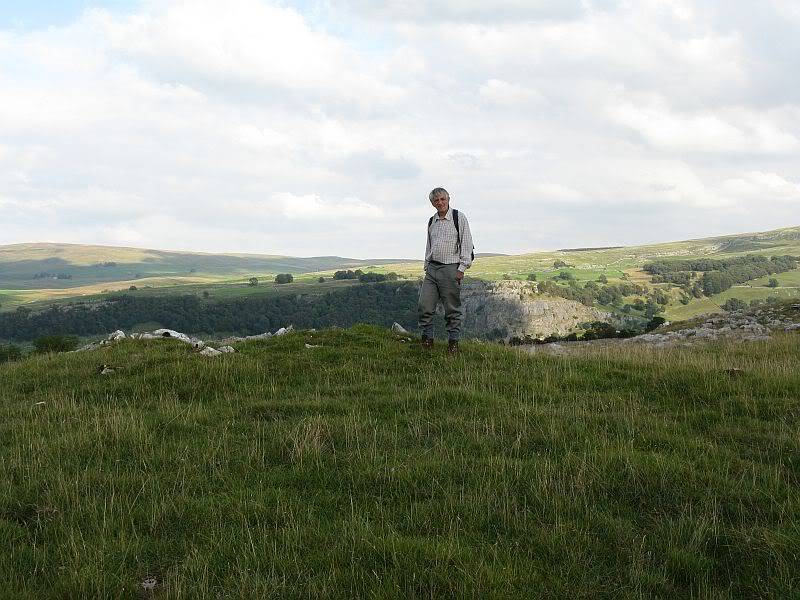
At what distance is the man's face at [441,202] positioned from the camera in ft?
40.2

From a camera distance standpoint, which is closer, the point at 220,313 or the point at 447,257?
the point at 447,257

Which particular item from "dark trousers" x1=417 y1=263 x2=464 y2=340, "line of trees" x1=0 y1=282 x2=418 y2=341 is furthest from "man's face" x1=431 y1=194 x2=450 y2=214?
"line of trees" x1=0 y1=282 x2=418 y2=341

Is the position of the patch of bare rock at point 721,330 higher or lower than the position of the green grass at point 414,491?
lower

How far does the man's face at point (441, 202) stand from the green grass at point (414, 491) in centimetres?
471

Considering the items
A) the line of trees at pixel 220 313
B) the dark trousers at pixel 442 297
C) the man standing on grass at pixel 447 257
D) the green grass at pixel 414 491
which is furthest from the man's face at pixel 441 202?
the line of trees at pixel 220 313

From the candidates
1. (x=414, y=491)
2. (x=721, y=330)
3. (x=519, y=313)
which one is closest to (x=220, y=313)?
(x=519, y=313)

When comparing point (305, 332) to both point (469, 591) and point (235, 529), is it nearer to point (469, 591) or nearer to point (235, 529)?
point (235, 529)

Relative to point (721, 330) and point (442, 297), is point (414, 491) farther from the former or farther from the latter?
point (721, 330)

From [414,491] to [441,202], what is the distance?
27.8ft

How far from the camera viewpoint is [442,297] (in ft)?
41.4

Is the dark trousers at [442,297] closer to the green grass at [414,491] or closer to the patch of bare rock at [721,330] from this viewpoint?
the green grass at [414,491]

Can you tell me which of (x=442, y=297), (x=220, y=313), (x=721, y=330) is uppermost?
(x=442, y=297)

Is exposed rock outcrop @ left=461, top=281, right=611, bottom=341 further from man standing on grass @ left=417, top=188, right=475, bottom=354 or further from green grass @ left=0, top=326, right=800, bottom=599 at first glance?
green grass @ left=0, top=326, right=800, bottom=599

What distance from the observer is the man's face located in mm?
12250
